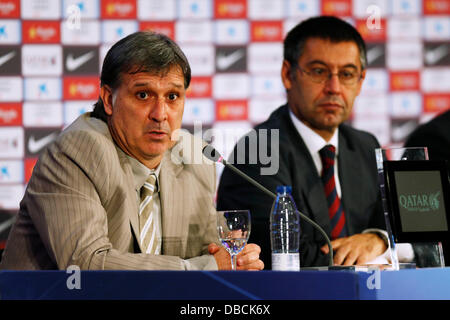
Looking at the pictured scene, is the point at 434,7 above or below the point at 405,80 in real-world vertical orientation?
above

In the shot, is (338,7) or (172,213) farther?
(338,7)

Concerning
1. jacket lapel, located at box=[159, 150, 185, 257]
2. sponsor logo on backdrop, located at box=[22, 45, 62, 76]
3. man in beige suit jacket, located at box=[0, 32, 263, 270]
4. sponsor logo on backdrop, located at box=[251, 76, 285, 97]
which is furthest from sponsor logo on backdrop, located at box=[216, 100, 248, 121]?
jacket lapel, located at box=[159, 150, 185, 257]

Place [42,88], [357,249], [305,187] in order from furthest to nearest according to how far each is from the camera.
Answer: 1. [42,88]
2. [305,187]
3. [357,249]

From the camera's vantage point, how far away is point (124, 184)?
1999mm

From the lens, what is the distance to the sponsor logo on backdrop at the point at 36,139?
12.6 ft

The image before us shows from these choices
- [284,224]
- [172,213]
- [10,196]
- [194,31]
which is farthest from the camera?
[194,31]

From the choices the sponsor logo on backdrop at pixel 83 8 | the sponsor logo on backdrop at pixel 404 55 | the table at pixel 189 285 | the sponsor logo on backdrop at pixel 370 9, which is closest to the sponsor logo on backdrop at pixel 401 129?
the sponsor logo on backdrop at pixel 404 55

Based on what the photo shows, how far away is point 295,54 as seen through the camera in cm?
304

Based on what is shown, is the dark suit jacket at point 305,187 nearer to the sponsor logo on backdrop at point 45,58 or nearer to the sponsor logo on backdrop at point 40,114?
the sponsor logo on backdrop at point 40,114

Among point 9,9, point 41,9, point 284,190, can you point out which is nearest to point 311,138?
point 284,190

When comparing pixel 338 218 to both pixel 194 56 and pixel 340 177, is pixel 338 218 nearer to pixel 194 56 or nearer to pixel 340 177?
pixel 340 177

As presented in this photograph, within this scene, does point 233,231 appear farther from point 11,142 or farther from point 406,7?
point 406,7

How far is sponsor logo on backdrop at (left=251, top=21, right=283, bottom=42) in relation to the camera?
13.3 ft

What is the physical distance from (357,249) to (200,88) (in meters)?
1.92
